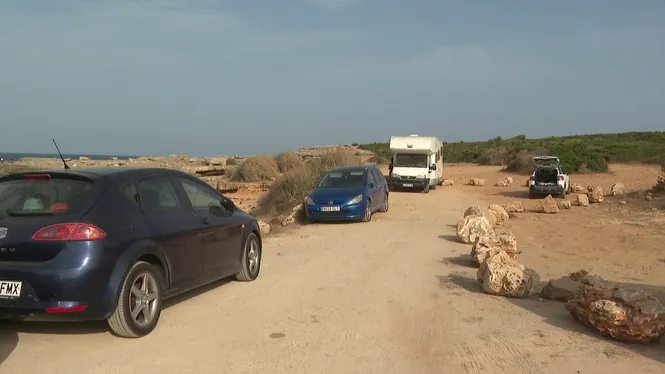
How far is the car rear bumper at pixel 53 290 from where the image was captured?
5227 millimetres

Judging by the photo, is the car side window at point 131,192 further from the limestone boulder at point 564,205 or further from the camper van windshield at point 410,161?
the camper van windshield at point 410,161

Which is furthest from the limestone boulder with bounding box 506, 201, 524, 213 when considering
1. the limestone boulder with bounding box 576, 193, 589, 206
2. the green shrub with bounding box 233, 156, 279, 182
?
the green shrub with bounding box 233, 156, 279, 182

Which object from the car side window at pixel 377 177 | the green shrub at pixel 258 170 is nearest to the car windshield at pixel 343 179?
→ the car side window at pixel 377 177

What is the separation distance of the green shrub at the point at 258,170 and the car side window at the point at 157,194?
29.4 m

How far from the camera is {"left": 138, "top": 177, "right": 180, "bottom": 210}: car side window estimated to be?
6297 mm

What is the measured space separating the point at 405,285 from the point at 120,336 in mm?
4154

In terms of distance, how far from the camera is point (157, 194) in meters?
6.54

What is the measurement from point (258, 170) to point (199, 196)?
2942 cm

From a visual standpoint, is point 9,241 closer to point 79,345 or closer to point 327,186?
point 79,345

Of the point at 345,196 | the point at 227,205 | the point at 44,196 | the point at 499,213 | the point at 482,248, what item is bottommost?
the point at 499,213

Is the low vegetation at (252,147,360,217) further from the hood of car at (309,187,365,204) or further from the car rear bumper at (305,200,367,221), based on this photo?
the car rear bumper at (305,200,367,221)

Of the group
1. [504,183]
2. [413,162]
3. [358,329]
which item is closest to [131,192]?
[358,329]

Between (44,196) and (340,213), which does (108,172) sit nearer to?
(44,196)

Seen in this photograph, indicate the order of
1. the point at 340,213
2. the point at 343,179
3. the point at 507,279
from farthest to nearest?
1. the point at 343,179
2. the point at 340,213
3. the point at 507,279
